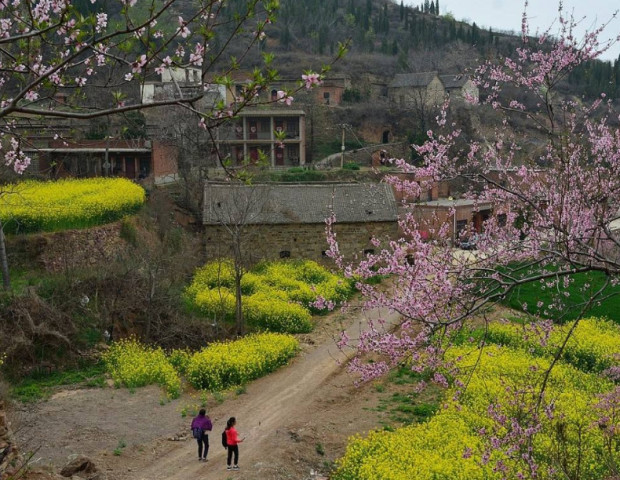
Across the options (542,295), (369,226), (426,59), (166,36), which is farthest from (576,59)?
(426,59)

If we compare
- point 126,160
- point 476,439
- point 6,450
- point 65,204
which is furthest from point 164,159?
point 6,450

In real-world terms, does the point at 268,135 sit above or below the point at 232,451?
above

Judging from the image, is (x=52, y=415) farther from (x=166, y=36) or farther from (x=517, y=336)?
(x=517, y=336)

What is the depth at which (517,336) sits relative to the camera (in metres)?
20.5

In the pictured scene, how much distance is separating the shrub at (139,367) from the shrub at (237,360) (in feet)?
2.22

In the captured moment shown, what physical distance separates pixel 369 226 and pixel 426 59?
6639 centimetres

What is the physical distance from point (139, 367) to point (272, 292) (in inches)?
312

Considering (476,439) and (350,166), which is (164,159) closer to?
(350,166)

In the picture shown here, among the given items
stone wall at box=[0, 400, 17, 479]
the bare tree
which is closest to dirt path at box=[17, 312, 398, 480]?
stone wall at box=[0, 400, 17, 479]

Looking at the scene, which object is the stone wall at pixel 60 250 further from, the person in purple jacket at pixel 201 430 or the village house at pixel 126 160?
the village house at pixel 126 160

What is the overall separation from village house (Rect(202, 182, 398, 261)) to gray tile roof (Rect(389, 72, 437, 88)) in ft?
137

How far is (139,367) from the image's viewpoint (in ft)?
59.0

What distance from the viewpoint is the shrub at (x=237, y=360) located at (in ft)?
58.0

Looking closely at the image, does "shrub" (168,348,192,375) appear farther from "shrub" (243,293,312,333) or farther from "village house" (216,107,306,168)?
"village house" (216,107,306,168)
